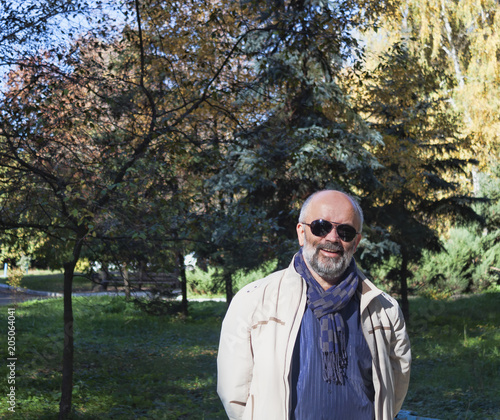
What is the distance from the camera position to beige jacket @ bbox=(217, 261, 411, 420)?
238 cm

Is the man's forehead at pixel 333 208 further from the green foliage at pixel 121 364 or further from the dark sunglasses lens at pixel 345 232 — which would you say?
the green foliage at pixel 121 364

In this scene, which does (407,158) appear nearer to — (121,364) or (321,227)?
(121,364)

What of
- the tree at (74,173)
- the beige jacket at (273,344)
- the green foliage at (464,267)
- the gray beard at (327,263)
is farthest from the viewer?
the green foliage at (464,267)

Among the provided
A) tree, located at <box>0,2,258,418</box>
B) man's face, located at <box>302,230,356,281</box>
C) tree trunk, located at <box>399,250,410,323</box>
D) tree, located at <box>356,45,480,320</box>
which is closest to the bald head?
man's face, located at <box>302,230,356,281</box>

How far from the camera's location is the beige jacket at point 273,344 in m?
2.38

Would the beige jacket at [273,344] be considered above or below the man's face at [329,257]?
below

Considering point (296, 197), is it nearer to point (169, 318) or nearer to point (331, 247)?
point (169, 318)

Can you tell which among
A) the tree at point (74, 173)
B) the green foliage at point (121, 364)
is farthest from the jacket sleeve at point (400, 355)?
the green foliage at point (121, 364)

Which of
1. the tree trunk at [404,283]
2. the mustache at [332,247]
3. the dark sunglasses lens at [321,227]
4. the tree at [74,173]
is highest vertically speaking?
the tree at [74,173]

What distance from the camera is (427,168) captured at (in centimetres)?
1472

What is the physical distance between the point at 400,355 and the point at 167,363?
29.8 ft

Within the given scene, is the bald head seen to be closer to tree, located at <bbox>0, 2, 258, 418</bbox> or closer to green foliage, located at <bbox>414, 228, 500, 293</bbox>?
tree, located at <bbox>0, 2, 258, 418</bbox>

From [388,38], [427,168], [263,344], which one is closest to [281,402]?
[263,344]

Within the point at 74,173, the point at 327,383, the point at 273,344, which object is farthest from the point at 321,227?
the point at 74,173
